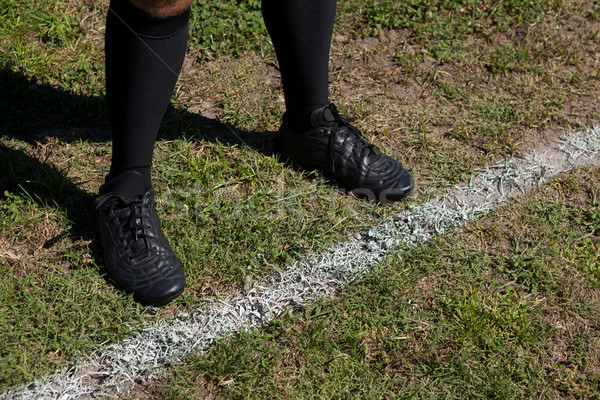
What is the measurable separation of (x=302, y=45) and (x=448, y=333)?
129 cm

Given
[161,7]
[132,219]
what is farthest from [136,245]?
[161,7]

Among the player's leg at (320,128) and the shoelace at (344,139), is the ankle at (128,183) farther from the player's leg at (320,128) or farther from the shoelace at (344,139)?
the shoelace at (344,139)

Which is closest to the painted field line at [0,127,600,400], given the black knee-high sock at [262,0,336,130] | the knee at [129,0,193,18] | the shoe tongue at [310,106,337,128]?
the shoe tongue at [310,106,337,128]

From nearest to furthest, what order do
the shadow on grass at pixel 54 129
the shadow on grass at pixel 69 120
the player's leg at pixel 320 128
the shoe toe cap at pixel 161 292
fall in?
the shoe toe cap at pixel 161 292 < the player's leg at pixel 320 128 < the shadow on grass at pixel 54 129 < the shadow on grass at pixel 69 120

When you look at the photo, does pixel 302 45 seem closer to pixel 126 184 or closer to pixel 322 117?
pixel 322 117

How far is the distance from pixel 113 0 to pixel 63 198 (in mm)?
978

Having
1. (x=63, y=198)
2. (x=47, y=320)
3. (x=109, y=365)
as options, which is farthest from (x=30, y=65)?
(x=109, y=365)

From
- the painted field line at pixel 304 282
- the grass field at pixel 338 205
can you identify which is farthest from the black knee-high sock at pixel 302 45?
the painted field line at pixel 304 282

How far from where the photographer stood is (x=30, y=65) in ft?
10.5

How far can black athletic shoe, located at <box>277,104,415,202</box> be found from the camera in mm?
2707

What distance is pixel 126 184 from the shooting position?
2357mm

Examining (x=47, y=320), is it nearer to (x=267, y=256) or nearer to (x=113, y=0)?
(x=267, y=256)

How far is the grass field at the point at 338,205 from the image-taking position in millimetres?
2148

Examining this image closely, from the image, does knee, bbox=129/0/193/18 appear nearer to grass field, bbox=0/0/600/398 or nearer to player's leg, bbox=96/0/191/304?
player's leg, bbox=96/0/191/304
